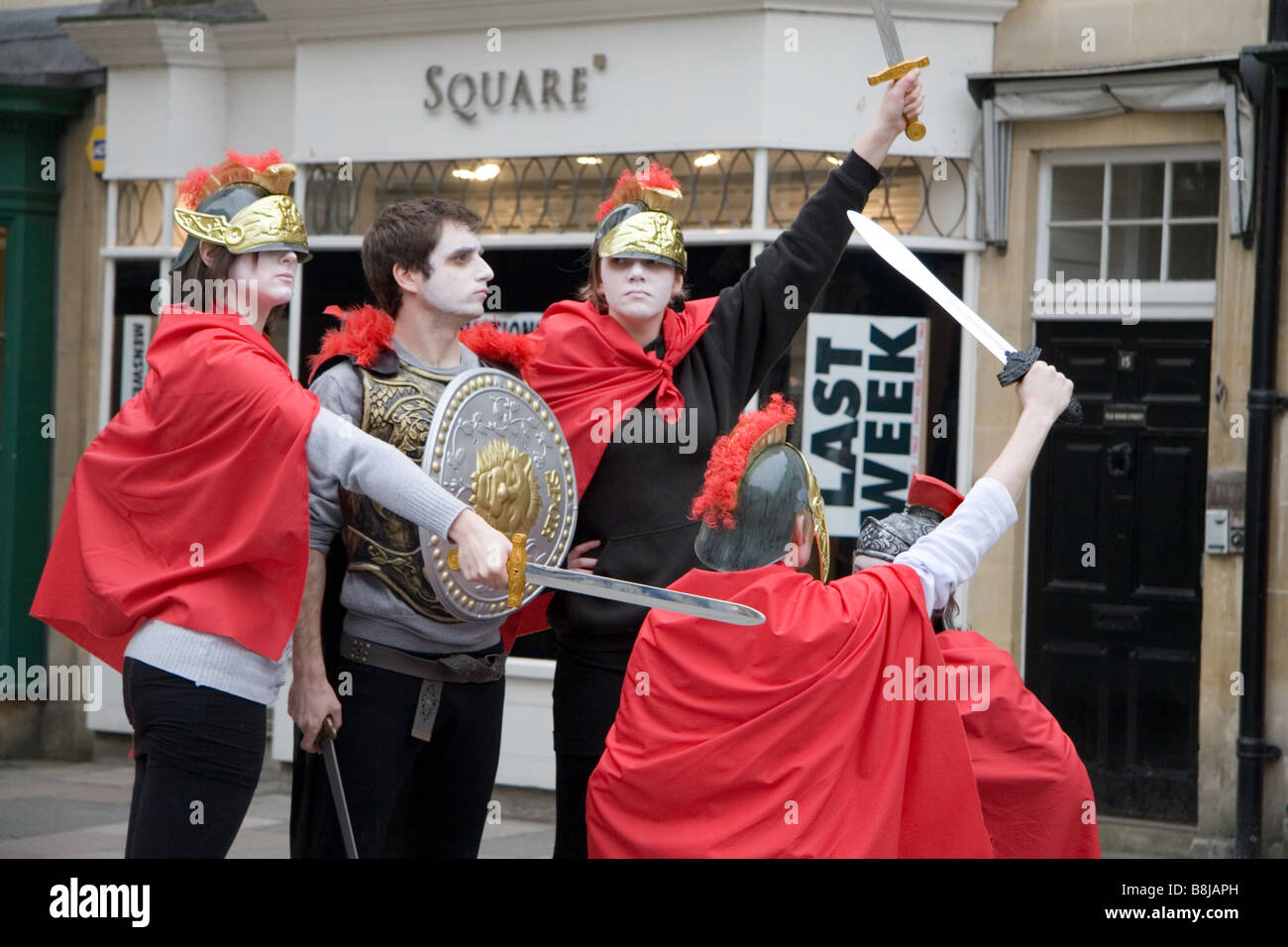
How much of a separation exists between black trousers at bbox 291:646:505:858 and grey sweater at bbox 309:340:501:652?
0.28ft

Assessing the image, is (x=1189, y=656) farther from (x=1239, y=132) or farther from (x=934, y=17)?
(x=934, y=17)

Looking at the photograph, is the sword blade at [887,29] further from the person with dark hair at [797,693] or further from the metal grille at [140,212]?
the metal grille at [140,212]

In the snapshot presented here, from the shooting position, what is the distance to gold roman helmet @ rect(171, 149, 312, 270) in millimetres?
3568

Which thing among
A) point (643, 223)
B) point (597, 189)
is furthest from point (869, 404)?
point (643, 223)

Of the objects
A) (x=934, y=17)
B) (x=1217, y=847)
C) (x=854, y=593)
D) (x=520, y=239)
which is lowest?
(x=1217, y=847)

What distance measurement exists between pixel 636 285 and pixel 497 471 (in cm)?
64

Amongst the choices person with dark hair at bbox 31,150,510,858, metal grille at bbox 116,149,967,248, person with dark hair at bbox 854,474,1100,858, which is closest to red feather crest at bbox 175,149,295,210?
person with dark hair at bbox 31,150,510,858

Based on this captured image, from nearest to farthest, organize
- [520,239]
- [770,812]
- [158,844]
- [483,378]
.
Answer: [770,812]
[158,844]
[483,378]
[520,239]

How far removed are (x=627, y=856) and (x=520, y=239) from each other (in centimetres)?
523

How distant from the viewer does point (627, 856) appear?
328 cm

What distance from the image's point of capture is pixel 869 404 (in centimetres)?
759

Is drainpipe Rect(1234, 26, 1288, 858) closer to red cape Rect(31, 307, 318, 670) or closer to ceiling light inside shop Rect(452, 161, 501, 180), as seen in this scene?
ceiling light inside shop Rect(452, 161, 501, 180)

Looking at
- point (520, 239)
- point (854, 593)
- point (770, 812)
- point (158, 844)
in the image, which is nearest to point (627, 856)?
point (770, 812)

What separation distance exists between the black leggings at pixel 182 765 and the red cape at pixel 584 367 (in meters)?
0.87
